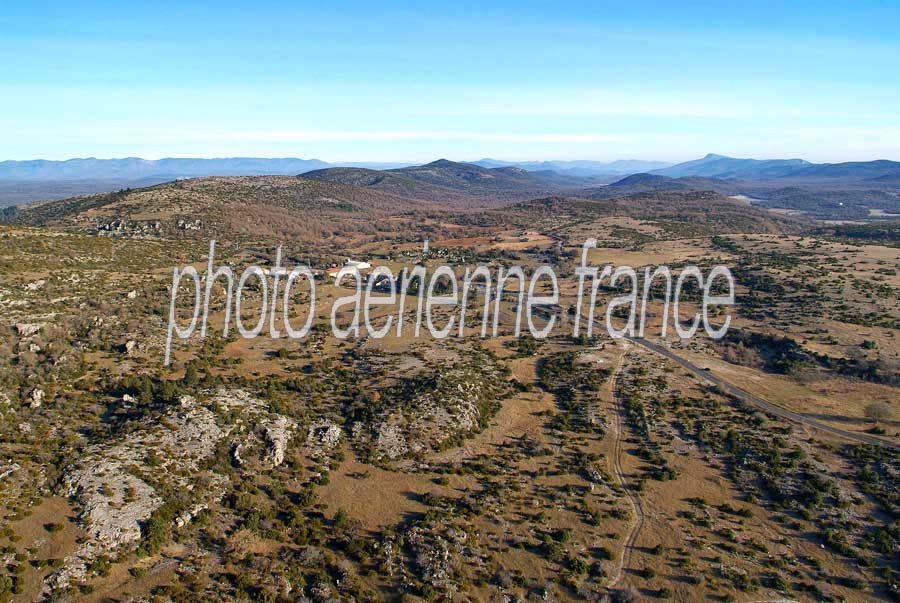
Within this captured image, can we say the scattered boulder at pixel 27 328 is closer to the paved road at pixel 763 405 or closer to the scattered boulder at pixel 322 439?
the scattered boulder at pixel 322 439

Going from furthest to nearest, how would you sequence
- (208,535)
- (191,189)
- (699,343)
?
(191,189) < (699,343) < (208,535)

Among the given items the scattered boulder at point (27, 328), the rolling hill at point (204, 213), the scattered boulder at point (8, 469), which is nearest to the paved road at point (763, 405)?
the scattered boulder at point (8, 469)

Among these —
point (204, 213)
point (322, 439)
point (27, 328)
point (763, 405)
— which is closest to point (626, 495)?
point (763, 405)

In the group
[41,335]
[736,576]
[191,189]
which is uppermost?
[191,189]

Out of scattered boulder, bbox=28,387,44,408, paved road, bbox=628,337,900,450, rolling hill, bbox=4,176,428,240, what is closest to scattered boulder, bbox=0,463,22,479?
scattered boulder, bbox=28,387,44,408

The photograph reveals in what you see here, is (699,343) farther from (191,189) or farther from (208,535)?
(191,189)

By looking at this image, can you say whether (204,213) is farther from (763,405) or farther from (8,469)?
(763,405)

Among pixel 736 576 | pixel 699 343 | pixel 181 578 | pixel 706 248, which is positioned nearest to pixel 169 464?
pixel 181 578
